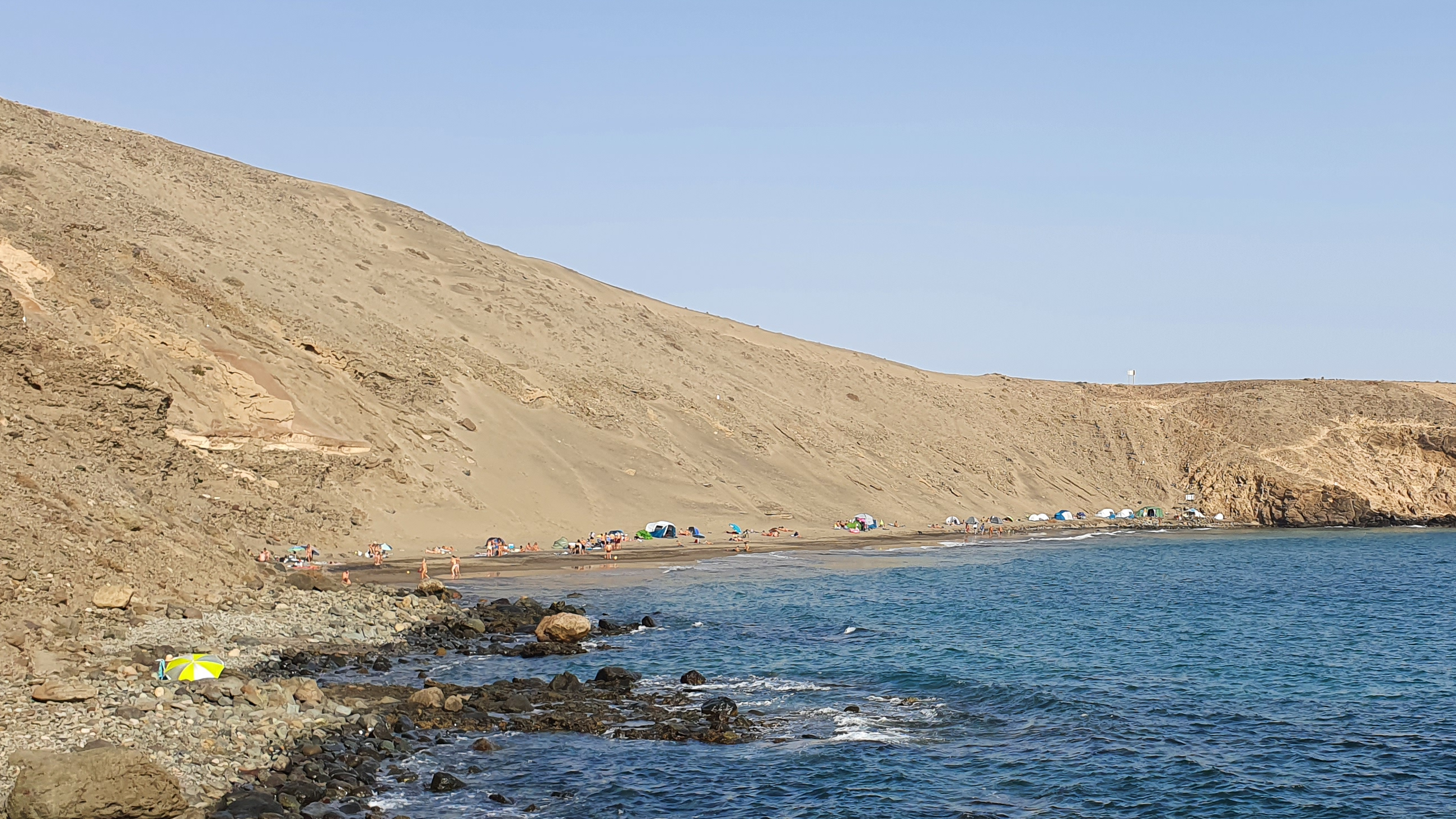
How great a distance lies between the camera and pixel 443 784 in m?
19.4

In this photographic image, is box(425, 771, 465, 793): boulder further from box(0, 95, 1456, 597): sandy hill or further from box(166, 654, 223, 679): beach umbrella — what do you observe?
box(0, 95, 1456, 597): sandy hill

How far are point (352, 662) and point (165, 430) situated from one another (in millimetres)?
20925

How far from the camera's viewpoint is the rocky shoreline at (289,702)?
17.5 meters

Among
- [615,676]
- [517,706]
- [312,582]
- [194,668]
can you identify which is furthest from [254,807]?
[312,582]

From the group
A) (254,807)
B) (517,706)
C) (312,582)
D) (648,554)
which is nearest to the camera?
(254,807)

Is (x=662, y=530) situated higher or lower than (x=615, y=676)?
higher

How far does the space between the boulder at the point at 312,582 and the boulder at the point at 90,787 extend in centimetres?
2059

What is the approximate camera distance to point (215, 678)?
22500mm

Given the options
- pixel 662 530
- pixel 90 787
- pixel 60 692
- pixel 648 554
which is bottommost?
pixel 90 787

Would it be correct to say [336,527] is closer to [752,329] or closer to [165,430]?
[165,430]

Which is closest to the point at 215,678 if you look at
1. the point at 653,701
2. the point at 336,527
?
the point at 653,701

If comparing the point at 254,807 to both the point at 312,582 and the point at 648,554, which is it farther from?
the point at 648,554

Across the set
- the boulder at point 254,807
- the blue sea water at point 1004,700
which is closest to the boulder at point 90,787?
the boulder at point 254,807

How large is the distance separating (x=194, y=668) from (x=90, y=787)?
26.8ft
